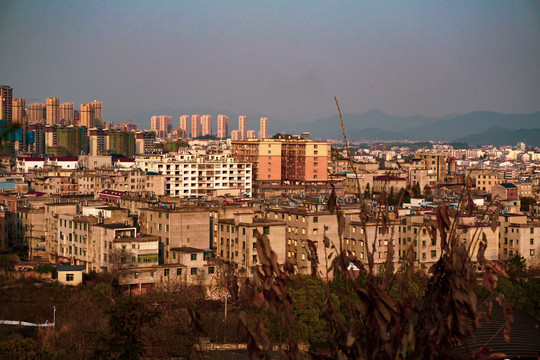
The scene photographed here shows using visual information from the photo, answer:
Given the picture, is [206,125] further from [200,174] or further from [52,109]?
[200,174]

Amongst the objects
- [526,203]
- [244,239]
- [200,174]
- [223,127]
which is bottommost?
[526,203]

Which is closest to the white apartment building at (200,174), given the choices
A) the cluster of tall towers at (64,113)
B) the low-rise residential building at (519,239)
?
the low-rise residential building at (519,239)

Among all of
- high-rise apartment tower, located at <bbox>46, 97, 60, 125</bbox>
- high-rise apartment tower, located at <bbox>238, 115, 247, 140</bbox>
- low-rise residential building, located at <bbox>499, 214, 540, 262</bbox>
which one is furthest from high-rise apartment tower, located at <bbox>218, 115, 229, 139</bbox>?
low-rise residential building, located at <bbox>499, 214, 540, 262</bbox>

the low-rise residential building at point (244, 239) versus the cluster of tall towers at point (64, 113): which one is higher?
the cluster of tall towers at point (64, 113)

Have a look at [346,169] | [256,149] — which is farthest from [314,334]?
[346,169]

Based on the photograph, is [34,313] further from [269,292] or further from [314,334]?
[269,292]

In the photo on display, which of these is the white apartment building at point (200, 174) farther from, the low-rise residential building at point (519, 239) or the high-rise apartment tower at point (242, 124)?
the high-rise apartment tower at point (242, 124)

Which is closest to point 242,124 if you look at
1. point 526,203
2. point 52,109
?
point 52,109

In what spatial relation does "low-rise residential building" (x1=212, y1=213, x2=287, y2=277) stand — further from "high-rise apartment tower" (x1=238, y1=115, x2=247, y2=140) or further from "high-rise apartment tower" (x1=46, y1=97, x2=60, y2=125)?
"high-rise apartment tower" (x1=238, y1=115, x2=247, y2=140)
